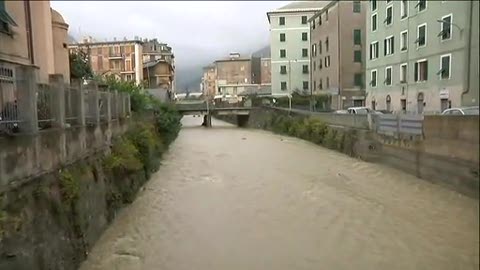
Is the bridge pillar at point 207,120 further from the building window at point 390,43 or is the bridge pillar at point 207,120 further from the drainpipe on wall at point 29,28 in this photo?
the drainpipe on wall at point 29,28

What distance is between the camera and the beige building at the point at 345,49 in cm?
2975

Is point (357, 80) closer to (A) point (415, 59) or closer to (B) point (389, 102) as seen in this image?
(B) point (389, 102)

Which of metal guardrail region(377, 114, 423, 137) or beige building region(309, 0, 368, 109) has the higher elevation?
beige building region(309, 0, 368, 109)

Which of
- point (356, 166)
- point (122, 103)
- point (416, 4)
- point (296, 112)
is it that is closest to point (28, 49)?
point (122, 103)

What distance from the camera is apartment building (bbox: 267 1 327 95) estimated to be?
11800 mm

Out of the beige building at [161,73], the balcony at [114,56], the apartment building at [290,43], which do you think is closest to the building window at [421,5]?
the apartment building at [290,43]

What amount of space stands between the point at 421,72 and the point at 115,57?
17.9 meters

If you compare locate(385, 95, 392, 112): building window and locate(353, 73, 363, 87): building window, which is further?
locate(353, 73, 363, 87): building window

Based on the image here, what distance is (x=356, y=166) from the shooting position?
1395 cm

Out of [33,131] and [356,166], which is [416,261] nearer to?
[33,131]

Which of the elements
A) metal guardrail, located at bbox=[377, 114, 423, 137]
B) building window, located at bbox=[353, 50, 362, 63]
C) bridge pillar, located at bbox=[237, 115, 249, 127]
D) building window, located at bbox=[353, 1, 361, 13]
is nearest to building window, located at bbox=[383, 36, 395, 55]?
metal guardrail, located at bbox=[377, 114, 423, 137]

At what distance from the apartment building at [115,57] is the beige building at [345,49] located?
40.9 feet

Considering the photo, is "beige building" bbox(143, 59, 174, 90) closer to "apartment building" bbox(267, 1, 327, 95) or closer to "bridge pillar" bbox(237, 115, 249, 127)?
"bridge pillar" bbox(237, 115, 249, 127)

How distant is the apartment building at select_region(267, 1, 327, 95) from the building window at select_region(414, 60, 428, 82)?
3.78 metres
